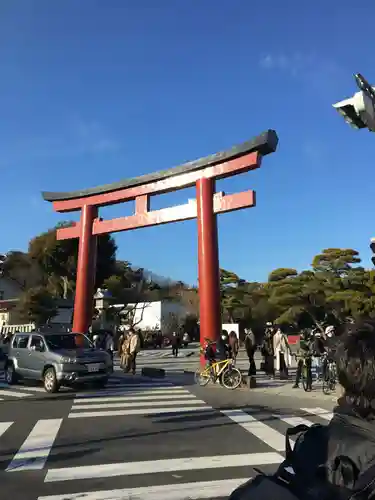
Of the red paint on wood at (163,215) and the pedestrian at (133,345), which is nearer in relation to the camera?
the red paint on wood at (163,215)

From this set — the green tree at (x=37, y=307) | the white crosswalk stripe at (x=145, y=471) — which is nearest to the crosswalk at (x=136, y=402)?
the white crosswalk stripe at (x=145, y=471)

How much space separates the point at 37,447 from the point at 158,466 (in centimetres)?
198

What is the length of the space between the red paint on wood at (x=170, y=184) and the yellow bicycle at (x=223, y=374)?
6.40 metres

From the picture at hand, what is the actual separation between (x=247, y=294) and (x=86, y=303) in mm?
27432

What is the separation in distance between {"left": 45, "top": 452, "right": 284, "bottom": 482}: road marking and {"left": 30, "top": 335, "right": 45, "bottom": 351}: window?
27.5 ft

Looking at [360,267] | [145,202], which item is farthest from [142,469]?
[360,267]

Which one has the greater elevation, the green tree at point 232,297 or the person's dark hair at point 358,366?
the green tree at point 232,297

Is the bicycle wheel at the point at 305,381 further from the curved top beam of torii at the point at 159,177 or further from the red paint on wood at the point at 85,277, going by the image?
the red paint on wood at the point at 85,277

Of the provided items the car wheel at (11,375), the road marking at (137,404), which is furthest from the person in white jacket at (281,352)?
the car wheel at (11,375)

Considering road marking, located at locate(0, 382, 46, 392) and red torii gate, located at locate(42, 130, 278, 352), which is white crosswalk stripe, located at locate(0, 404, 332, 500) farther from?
red torii gate, located at locate(42, 130, 278, 352)

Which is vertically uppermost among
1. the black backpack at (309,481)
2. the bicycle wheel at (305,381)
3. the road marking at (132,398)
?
the bicycle wheel at (305,381)

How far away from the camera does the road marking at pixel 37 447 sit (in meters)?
5.68

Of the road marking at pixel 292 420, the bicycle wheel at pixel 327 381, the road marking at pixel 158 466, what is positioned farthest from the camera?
the bicycle wheel at pixel 327 381

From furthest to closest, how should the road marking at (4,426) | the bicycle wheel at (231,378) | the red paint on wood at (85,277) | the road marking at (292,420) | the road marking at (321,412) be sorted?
the red paint on wood at (85,277) < the bicycle wheel at (231,378) < the road marking at (321,412) < the road marking at (292,420) < the road marking at (4,426)
